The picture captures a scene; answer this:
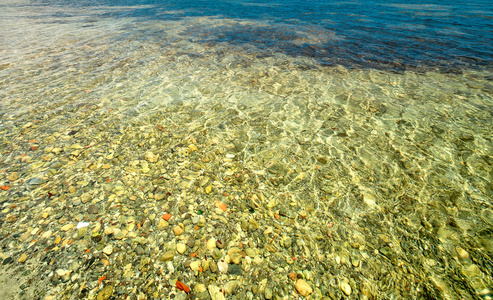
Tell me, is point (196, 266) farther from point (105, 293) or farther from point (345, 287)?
point (345, 287)

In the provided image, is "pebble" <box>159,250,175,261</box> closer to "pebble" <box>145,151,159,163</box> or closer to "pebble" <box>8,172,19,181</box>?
"pebble" <box>145,151,159,163</box>

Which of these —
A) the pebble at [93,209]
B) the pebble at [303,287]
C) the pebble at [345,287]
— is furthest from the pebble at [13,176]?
the pebble at [345,287]

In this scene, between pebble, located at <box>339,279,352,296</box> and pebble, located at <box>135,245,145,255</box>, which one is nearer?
pebble, located at <box>339,279,352,296</box>

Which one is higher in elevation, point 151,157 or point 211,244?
point 151,157

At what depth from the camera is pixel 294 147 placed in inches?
247

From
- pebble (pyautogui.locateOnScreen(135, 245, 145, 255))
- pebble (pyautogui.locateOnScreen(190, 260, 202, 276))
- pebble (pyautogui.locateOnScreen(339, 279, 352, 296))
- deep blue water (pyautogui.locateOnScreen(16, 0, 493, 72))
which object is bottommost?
pebble (pyautogui.locateOnScreen(339, 279, 352, 296))

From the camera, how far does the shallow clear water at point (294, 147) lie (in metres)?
3.93

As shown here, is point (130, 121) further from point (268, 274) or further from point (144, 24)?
point (144, 24)

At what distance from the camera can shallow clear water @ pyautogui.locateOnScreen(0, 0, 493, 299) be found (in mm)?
3930

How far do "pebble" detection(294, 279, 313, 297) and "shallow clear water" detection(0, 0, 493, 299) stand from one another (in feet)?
0.45

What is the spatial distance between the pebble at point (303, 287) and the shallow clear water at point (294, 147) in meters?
0.14

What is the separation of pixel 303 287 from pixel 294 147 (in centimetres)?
359

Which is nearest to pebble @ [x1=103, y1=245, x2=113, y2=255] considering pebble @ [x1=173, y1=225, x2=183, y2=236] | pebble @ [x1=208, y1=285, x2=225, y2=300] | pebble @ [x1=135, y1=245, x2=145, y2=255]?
pebble @ [x1=135, y1=245, x2=145, y2=255]

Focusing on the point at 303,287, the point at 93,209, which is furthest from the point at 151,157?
the point at 303,287
